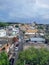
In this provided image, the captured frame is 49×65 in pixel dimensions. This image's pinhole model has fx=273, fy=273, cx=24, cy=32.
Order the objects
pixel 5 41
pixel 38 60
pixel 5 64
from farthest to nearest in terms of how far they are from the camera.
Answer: pixel 5 41, pixel 38 60, pixel 5 64

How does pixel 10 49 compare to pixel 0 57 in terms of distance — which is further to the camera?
pixel 10 49

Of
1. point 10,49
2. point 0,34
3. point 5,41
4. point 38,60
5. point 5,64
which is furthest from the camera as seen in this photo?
point 0,34

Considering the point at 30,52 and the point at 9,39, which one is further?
the point at 9,39

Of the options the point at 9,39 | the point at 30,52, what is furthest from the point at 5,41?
the point at 30,52

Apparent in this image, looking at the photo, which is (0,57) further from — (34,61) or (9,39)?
(9,39)

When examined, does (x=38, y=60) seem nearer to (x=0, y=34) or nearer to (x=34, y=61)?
(x=34, y=61)

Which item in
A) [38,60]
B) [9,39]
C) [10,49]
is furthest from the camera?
[9,39]

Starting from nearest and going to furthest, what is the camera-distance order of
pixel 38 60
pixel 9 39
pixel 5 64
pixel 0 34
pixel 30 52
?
pixel 5 64 → pixel 38 60 → pixel 30 52 → pixel 9 39 → pixel 0 34

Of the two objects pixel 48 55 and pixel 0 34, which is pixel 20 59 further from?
pixel 0 34

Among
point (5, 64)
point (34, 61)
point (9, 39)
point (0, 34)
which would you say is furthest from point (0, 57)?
point (0, 34)
